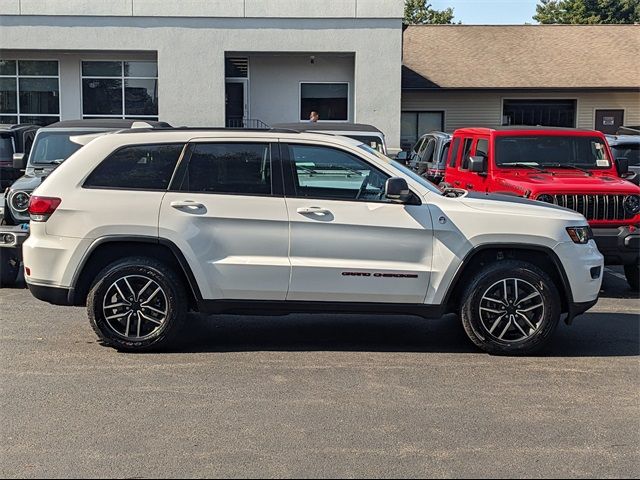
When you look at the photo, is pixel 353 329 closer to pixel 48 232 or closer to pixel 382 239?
pixel 382 239

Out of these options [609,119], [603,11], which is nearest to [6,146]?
[609,119]

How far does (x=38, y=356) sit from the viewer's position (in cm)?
676

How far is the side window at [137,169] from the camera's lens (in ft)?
22.4

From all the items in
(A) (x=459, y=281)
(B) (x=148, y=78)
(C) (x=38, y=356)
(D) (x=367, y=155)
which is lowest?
(C) (x=38, y=356)

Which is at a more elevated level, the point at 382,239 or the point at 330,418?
the point at 382,239

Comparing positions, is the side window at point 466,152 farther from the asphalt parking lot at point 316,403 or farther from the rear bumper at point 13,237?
the rear bumper at point 13,237

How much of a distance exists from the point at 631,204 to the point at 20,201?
726cm

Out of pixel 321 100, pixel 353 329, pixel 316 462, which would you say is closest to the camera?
pixel 316 462

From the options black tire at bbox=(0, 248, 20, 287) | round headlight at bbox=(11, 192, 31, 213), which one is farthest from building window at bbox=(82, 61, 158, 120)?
black tire at bbox=(0, 248, 20, 287)

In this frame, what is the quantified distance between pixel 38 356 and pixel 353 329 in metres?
2.87

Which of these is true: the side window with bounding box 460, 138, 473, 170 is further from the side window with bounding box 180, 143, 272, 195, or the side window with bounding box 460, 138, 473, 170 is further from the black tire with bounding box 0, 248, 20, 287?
the black tire with bounding box 0, 248, 20, 287

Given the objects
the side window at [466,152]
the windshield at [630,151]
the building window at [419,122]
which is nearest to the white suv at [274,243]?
the side window at [466,152]

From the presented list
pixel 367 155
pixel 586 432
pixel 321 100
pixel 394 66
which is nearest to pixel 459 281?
pixel 367 155

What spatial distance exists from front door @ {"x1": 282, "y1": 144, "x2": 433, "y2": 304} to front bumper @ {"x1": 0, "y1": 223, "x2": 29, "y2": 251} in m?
3.84
